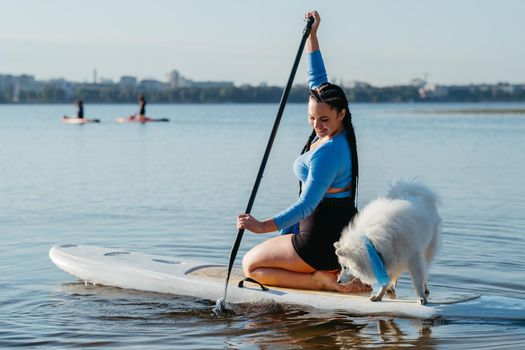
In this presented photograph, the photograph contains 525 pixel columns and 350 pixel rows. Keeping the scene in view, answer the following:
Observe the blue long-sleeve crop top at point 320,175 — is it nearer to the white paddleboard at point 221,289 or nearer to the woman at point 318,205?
the woman at point 318,205

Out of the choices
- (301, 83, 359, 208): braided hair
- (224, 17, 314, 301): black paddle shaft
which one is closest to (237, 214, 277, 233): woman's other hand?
(224, 17, 314, 301): black paddle shaft

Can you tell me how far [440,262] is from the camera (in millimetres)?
9867

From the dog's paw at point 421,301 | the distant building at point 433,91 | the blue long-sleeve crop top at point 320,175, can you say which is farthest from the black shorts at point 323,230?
the distant building at point 433,91

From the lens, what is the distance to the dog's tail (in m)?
6.29

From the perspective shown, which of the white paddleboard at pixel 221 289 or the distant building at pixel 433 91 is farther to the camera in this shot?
the distant building at pixel 433 91

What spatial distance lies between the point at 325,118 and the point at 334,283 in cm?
142

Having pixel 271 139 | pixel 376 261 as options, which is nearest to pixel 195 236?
pixel 271 139

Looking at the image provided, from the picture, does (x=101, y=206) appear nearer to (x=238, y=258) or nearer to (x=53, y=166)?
(x=238, y=258)

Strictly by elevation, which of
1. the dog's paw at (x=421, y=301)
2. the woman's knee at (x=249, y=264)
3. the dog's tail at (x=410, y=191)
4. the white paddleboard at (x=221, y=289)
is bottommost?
the white paddleboard at (x=221, y=289)

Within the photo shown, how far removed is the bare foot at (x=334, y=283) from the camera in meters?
7.05

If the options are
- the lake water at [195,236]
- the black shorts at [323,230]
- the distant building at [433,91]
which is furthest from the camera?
the distant building at [433,91]

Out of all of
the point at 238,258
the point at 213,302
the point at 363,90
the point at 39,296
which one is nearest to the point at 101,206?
the point at 238,258

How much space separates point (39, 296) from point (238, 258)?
8.59ft

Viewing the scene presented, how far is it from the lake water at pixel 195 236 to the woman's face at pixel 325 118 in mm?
1509
